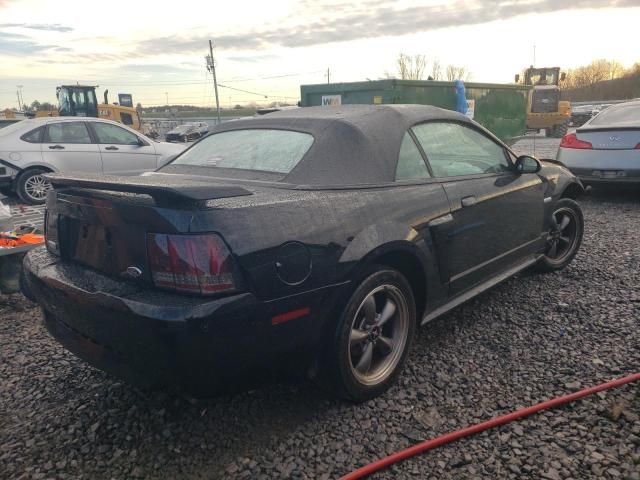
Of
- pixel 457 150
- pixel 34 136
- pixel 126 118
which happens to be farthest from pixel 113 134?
pixel 126 118

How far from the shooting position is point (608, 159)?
23.0 ft

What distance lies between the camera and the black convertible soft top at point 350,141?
2.60m

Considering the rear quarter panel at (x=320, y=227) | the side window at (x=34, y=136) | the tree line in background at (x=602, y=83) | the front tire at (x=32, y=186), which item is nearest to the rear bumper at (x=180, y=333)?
the rear quarter panel at (x=320, y=227)

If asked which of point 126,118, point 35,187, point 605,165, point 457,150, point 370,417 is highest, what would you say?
point 126,118

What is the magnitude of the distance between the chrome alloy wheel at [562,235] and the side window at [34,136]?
8.62 metres

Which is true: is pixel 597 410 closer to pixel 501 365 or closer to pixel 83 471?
pixel 501 365

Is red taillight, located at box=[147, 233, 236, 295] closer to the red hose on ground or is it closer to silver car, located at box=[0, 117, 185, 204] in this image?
the red hose on ground

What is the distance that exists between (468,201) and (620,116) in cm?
613

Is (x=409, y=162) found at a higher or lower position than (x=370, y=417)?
higher

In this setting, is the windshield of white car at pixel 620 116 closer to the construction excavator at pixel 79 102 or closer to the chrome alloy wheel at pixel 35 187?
the chrome alloy wheel at pixel 35 187

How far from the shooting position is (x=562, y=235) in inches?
179

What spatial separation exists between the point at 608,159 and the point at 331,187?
6.09 metres

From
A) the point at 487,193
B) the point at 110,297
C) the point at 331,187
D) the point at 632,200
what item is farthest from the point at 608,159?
the point at 110,297

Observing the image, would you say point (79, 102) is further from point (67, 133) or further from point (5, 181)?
point (5, 181)
